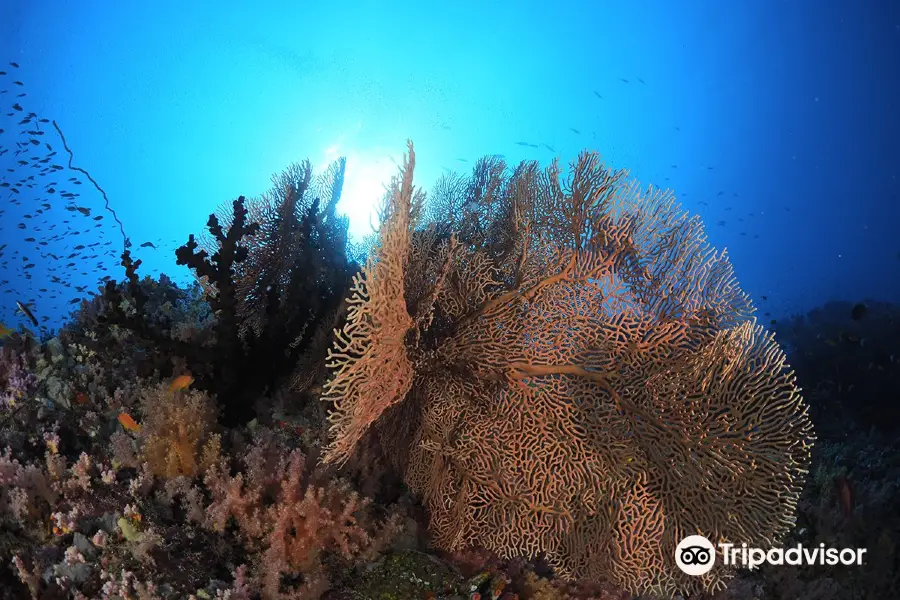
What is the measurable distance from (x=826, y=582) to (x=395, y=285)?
700 centimetres

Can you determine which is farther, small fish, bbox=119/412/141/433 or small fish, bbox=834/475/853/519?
small fish, bbox=834/475/853/519

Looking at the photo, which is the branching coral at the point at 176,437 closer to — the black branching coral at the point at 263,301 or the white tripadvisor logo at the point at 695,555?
the black branching coral at the point at 263,301

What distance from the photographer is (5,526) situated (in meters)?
2.95

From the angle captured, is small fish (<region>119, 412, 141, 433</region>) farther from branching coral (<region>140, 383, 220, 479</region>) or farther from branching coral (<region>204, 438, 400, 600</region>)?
branching coral (<region>204, 438, 400, 600</region>)

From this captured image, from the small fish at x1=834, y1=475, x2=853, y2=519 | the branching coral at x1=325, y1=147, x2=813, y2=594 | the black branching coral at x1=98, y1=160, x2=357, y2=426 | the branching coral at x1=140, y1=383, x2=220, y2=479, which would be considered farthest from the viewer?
the small fish at x1=834, y1=475, x2=853, y2=519

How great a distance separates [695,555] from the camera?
358 centimetres

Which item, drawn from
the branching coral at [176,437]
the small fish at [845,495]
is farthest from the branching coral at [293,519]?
the small fish at [845,495]

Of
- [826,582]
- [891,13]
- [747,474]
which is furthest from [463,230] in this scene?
[891,13]

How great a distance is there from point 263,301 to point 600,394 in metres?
4.20

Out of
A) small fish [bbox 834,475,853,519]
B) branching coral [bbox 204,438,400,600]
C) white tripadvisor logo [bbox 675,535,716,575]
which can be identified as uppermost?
small fish [bbox 834,475,853,519]

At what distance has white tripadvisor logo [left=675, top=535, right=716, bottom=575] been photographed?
11.6 feet

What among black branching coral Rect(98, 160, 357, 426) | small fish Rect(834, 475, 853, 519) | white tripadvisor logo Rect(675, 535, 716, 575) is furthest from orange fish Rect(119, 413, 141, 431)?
small fish Rect(834, 475, 853, 519)

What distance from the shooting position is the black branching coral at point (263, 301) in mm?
4020

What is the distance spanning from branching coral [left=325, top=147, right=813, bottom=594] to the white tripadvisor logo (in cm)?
7
